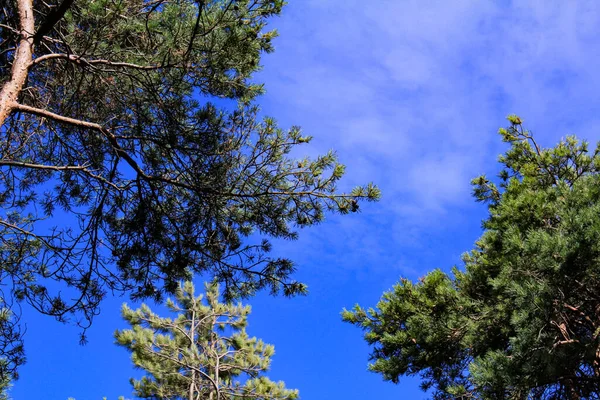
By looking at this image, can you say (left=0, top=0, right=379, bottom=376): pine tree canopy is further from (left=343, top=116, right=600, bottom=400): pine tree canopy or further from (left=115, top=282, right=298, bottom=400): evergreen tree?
(left=115, top=282, right=298, bottom=400): evergreen tree

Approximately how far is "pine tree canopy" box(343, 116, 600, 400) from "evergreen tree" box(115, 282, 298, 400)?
15.3 ft

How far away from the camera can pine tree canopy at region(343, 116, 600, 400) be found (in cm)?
544

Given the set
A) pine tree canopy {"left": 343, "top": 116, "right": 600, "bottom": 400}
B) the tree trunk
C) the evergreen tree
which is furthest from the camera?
the evergreen tree

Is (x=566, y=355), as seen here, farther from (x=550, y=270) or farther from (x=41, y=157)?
(x=41, y=157)

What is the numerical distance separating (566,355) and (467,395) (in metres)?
2.14

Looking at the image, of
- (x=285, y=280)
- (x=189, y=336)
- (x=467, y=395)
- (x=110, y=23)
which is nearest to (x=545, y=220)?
(x=467, y=395)

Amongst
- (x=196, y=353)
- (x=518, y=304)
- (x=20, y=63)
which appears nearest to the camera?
(x=20, y=63)

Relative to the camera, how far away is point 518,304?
5.68 m

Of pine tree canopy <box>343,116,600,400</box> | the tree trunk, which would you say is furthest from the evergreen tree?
the tree trunk

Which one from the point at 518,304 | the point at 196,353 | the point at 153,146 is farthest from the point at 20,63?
the point at 196,353

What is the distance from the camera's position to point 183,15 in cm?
473

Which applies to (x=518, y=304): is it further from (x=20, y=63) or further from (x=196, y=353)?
(x=196, y=353)

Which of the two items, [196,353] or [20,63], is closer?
[20,63]

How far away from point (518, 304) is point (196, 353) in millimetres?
8488
